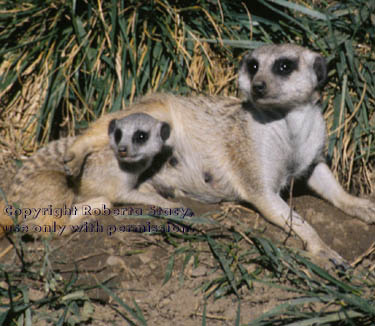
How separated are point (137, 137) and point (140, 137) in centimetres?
2

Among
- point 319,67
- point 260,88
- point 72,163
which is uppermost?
point 319,67

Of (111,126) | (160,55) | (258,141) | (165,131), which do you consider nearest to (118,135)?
(111,126)

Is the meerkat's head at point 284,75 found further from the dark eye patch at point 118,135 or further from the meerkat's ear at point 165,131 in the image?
the dark eye patch at point 118,135

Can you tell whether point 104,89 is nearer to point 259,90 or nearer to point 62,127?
point 62,127

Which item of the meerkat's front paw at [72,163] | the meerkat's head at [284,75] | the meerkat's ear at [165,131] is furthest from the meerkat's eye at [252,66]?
the meerkat's front paw at [72,163]

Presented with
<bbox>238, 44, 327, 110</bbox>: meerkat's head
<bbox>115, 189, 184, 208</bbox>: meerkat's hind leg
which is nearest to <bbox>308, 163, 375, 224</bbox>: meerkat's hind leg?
<bbox>238, 44, 327, 110</bbox>: meerkat's head

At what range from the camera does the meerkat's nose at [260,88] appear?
2.88 metres

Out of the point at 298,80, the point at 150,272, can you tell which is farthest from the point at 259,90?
the point at 150,272

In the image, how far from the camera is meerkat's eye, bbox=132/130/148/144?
317 centimetres

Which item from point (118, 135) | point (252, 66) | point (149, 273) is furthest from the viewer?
point (118, 135)

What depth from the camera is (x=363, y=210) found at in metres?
3.22

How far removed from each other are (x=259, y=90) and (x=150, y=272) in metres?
1.21

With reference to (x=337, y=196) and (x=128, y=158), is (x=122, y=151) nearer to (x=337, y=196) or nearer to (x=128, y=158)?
(x=128, y=158)

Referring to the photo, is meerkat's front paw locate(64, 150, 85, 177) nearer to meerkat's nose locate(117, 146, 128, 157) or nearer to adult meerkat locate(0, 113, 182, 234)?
adult meerkat locate(0, 113, 182, 234)
